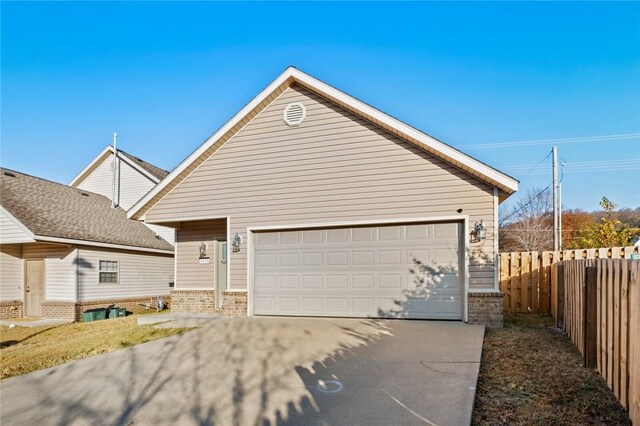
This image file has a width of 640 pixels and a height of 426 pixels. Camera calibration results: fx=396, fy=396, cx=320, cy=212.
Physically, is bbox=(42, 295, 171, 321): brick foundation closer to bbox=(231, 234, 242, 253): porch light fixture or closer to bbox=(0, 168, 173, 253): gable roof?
bbox=(0, 168, 173, 253): gable roof

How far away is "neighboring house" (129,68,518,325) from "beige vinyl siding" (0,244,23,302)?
701cm

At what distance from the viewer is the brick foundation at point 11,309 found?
14641 millimetres

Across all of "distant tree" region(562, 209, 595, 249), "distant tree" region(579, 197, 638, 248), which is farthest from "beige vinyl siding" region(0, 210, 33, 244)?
"distant tree" region(562, 209, 595, 249)

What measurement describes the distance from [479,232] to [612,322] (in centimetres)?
470

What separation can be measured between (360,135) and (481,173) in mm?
3114

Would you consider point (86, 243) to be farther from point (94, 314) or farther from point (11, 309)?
point (11, 309)

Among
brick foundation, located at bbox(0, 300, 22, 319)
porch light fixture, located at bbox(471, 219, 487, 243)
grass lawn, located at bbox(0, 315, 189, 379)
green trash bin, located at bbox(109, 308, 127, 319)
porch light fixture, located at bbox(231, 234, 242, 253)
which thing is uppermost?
porch light fixture, located at bbox(471, 219, 487, 243)

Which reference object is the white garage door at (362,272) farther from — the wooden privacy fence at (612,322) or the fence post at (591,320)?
the fence post at (591,320)

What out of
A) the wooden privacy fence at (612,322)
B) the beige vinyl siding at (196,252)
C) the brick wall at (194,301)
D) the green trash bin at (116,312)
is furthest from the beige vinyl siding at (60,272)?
the wooden privacy fence at (612,322)

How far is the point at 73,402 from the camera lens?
451cm

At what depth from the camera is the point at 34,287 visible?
50.6ft

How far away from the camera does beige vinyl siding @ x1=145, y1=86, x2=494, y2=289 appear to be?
9.38 meters

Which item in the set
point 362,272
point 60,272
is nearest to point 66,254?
point 60,272

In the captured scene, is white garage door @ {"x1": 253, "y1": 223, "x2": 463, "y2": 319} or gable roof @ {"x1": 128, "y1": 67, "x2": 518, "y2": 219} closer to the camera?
gable roof @ {"x1": 128, "y1": 67, "x2": 518, "y2": 219}
